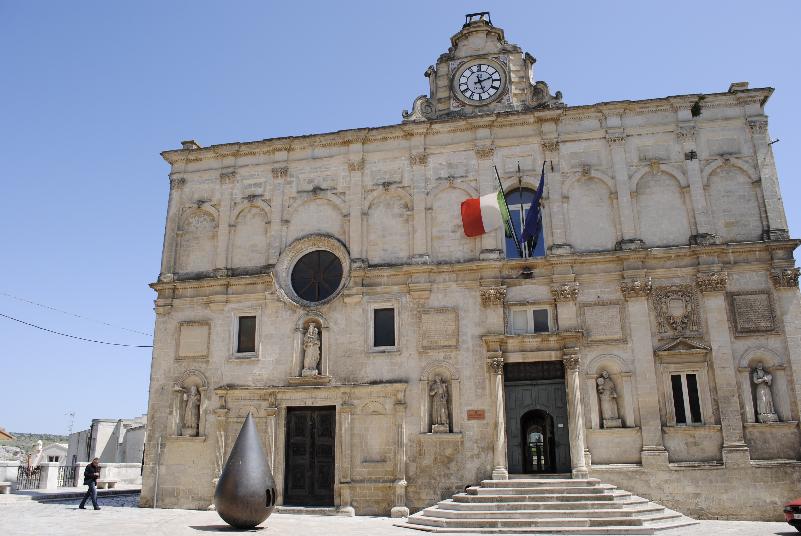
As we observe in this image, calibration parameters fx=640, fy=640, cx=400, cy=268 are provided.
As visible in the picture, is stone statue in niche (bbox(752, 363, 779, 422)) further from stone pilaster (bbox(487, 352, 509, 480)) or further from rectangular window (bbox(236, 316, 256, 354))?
rectangular window (bbox(236, 316, 256, 354))

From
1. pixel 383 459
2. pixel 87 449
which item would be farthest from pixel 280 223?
pixel 87 449

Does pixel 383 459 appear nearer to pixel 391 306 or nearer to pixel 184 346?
pixel 391 306

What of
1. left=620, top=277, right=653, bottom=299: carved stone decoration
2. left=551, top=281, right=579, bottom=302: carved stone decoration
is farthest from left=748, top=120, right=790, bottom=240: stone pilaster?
left=551, top=281, right=579, bottom=302: carved stone decoration

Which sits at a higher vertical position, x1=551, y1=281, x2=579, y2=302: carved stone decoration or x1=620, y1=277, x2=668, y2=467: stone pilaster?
x1=551, y1=281, x2=579, y2=302: carved stone decoration

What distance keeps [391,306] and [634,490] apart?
29.8 ft

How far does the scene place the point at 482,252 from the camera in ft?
69.0

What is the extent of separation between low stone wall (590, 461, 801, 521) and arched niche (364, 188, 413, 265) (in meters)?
9.55

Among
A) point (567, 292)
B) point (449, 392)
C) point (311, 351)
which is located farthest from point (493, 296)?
point (311, 351)

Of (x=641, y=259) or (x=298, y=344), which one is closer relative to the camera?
(x=641, y=259)

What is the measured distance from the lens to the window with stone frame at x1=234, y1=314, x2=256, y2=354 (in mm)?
22016

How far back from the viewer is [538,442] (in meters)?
21.3

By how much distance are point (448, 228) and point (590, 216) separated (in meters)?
4.68

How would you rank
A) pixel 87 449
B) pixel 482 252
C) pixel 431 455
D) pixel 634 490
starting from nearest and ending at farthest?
1. pixel 634 490
2. pixel 431 455
3. pixel 482 252
4. pixel 87 449

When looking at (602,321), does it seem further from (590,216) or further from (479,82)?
(479,82)
